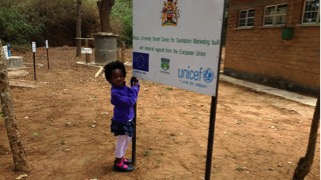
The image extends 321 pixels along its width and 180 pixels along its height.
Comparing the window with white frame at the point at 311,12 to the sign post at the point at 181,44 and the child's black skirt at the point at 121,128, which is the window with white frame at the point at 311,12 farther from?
the child's black skirt at the point at 121,128

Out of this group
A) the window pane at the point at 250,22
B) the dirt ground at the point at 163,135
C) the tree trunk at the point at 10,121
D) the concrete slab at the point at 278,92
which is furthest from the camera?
the window pane at the point at 250,22

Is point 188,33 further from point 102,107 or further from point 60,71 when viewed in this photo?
point 60,71

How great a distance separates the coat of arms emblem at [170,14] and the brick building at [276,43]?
727 cm

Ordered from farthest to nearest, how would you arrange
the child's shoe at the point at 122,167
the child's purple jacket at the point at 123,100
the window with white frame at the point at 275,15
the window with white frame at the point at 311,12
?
the window with white frame at the point at 275,15, the window with white frame at the point at 311,12, the child's shoe at the point at 122,167, the child's purple jacket at the point at 123,100

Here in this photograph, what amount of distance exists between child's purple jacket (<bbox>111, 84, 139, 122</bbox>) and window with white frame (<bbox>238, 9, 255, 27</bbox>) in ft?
32.1

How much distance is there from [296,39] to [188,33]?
8071mm

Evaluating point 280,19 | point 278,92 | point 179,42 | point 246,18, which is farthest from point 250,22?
point 179,42

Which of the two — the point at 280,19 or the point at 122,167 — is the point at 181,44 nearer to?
the point at 122,167

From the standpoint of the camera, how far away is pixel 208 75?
2.48 metres

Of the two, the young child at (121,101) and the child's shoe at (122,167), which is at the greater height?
the young child at (121,101)

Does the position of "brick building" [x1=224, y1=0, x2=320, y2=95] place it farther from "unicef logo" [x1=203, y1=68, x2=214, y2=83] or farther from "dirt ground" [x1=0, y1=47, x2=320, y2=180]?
"unicef logo" [x1=203, y1=68, x2=214, y2=83]

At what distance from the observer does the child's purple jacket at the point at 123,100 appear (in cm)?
320

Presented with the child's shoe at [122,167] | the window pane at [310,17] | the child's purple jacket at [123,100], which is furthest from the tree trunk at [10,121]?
the window pane at [310,17]

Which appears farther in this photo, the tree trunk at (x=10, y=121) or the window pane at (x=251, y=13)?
the window pane at (x=251, y=13)
